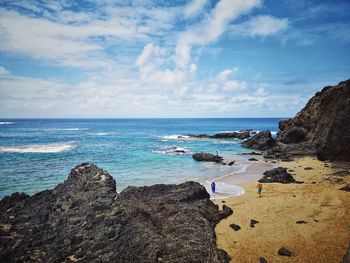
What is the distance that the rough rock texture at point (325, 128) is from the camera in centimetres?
3089

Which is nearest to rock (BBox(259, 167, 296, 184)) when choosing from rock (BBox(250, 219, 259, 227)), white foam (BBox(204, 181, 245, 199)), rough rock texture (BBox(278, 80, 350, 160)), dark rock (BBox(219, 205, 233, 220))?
white foam (BBox(204, 181, 245, 199))

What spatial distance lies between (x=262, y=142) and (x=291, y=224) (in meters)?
41.2

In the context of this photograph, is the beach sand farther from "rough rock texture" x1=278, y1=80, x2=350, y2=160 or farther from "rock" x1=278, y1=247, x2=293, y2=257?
"rough rock texture" x1=278, y1=80, x2=350, y2=160

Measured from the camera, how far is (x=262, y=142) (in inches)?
2127

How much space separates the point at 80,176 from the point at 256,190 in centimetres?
1635

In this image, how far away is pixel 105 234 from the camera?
8.92m

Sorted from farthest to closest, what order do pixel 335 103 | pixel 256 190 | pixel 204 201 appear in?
pixel 335 103 < pixel 256 190 < pixel 204 201

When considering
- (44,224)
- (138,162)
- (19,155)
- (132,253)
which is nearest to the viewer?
(132,253)

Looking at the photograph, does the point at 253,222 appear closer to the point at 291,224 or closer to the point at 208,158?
the point at 291,224

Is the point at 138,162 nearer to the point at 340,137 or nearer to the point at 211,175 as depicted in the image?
the point at 211,175

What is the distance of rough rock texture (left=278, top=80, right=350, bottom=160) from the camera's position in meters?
30.9

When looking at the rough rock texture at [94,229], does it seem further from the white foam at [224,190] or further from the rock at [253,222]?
the white foam at [224,190]

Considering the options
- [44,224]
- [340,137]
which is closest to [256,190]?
[340,137]

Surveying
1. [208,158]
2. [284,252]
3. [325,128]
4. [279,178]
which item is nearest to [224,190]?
[279,178]
